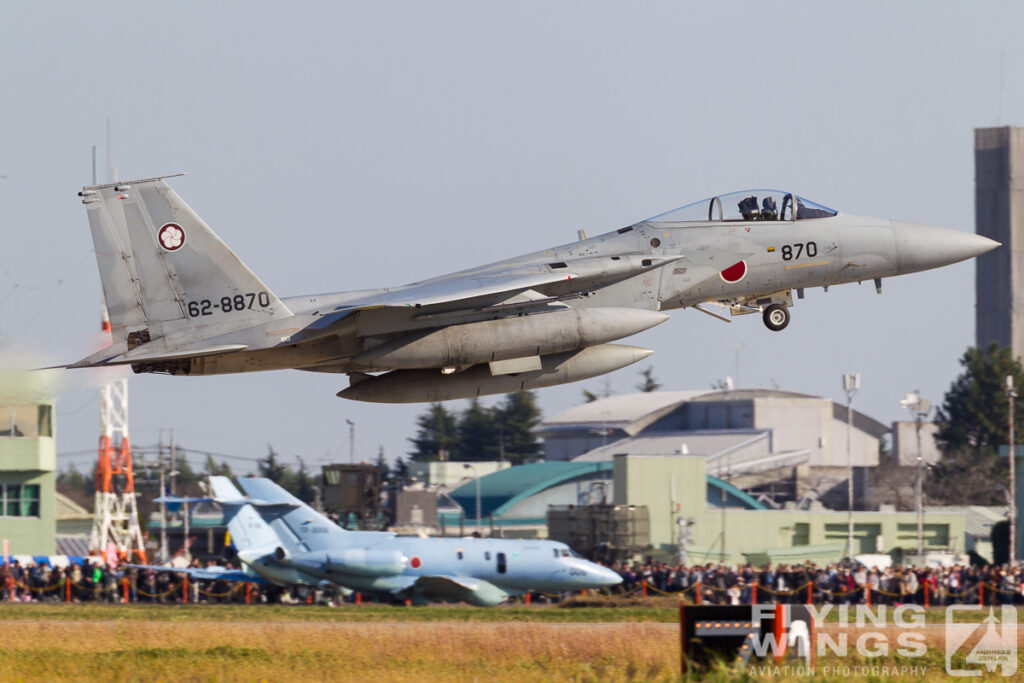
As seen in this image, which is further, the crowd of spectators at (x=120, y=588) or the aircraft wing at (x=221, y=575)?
the crowd of spectators at (x=120, y=588)

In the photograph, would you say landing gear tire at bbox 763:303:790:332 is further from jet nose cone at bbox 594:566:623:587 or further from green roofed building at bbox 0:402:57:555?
green roofed building at bbox 0:402:57:555

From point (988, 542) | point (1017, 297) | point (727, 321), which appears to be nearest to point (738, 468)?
point (988, 542)

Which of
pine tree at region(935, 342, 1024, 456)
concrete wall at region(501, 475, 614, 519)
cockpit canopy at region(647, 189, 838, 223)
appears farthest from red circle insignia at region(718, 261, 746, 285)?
pine tree at region(935, 342, 1024, 456)

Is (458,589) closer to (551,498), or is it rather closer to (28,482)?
(28,482)

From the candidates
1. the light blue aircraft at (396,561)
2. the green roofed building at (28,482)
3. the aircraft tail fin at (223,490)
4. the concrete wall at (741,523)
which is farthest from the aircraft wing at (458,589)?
the green roofed building at (28,482)

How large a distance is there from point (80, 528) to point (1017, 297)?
7395cm

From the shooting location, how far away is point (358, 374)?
21469 millimetres

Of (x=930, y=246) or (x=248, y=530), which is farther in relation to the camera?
(x=248, y=530)

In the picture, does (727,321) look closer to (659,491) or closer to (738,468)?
(659,491)

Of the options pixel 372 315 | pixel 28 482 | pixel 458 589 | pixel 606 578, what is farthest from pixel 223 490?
pixel 372 315

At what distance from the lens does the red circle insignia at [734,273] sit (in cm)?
2180

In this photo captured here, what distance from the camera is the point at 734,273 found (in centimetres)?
2186

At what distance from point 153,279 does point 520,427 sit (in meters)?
92.6

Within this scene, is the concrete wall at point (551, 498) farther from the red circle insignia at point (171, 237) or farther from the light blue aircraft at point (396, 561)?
the red circle insignia at point (171, 237)
